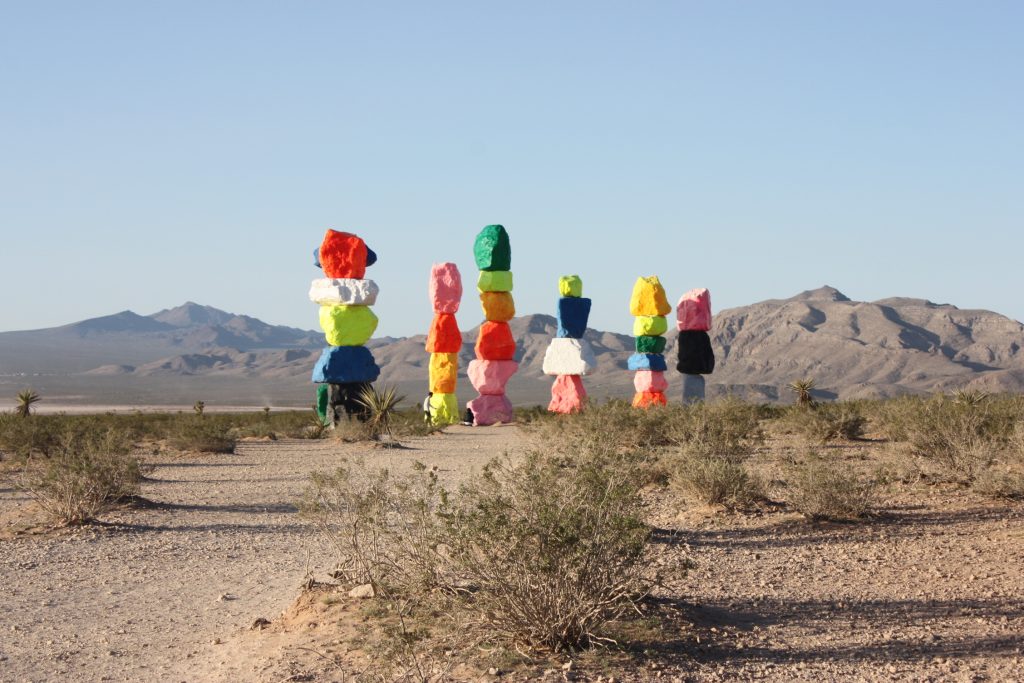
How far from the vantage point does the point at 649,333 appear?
3197cm

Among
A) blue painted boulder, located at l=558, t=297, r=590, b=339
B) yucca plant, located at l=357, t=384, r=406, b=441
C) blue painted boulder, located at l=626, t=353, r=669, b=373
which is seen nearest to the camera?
yucca plant, located at l=357, t=384, r=406, b=441

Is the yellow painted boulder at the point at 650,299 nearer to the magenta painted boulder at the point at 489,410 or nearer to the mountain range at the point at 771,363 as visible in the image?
the magenta painted boulder at the point at 489,410

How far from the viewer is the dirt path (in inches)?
301

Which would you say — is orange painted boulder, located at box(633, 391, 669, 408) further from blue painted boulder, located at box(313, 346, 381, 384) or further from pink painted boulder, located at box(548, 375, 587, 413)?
blue painted boulder, located at box(313, 346, 381, 384)

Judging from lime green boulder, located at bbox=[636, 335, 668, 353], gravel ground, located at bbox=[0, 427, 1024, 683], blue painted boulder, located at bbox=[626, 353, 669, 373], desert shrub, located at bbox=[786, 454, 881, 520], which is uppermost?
lime green boulder, located at bbox=[636, 335, 668, 353]

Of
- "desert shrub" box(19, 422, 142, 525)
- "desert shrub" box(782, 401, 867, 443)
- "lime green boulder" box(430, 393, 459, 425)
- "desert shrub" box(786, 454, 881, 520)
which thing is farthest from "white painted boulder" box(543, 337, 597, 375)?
"desert shrub" box(786, 454, 881, 520)

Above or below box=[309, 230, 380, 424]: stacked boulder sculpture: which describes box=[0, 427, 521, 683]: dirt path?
below

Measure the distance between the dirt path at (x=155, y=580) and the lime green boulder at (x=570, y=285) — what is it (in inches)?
627

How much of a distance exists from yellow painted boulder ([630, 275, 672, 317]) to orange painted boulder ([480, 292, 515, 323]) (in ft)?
12.4

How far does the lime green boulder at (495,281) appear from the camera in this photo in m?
30.6

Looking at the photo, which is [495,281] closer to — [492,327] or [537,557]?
[492,327]

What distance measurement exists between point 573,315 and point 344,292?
7521 mm

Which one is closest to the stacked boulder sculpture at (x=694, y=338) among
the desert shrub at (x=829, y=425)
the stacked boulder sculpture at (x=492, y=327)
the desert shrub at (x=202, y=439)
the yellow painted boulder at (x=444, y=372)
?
the stacked boulder sculpture at (x=492, y=327)

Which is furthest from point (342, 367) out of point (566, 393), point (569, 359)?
point (566, 393)
